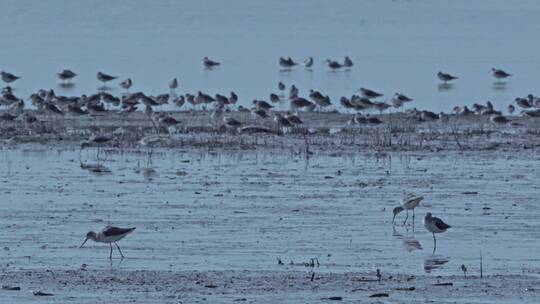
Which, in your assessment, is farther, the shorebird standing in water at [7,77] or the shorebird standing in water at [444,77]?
the shorebird standing in water at [444,77]

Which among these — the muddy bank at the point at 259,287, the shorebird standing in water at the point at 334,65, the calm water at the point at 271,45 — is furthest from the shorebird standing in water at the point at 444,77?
the muddy bank at the point at 259,287

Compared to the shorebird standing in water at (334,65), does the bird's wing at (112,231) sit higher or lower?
lower

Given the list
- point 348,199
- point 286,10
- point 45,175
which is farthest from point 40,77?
point 286,10

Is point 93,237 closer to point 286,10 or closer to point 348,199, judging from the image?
point 348,199

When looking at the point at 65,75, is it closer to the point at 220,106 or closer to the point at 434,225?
the point at 220,106

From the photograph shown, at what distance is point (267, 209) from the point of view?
659 inches

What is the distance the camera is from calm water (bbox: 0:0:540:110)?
40125mm

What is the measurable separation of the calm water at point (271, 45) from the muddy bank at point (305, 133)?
620 centimetres

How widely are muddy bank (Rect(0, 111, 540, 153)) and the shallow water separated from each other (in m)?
0.91

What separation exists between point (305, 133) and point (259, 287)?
513 inches

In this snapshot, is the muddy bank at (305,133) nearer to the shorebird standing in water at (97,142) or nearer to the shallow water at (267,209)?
the shorebird standing in water at (97,142)

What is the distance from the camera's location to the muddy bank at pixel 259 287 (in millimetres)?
11398

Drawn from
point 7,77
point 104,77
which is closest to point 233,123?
point 7,77

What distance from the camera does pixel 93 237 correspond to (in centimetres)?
1398
